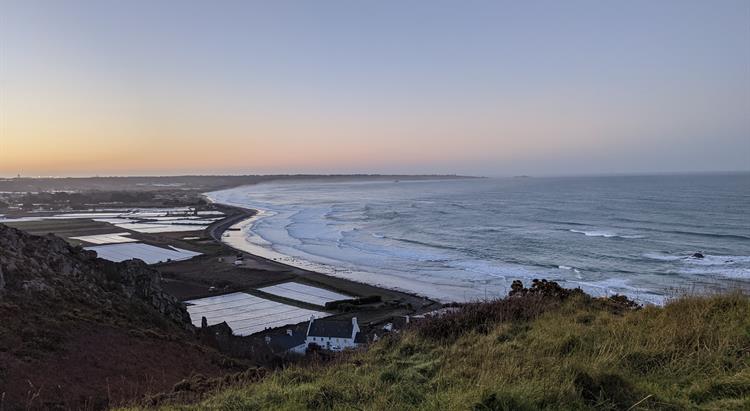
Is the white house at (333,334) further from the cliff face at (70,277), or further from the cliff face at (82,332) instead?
the cliff face at (82,332)


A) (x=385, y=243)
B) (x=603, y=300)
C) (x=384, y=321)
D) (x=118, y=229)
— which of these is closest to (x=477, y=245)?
(x=385, y=243)

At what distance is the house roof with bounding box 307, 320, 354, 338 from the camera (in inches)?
973

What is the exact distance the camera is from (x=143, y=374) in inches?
495

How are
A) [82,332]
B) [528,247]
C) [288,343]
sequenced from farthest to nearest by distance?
[528,247]
[288,343]
[82,332]

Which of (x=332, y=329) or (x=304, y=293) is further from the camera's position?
(x=304, y=293)

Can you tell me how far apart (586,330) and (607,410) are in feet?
10.3

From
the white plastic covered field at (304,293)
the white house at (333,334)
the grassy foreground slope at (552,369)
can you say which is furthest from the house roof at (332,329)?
the grassy foreground slope at (552,369)

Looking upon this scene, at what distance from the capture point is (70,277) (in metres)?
19.3

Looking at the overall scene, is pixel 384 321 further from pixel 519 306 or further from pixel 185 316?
pixel 519 306

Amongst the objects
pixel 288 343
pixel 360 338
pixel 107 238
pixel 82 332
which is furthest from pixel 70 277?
pixel 107 238

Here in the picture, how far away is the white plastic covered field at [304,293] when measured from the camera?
35625mm

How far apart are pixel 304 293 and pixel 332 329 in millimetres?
12655

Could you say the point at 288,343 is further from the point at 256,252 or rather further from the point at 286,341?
the point at 256,252

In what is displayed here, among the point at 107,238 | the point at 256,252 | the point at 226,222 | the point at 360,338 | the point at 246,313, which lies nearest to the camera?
the point at 360,338
